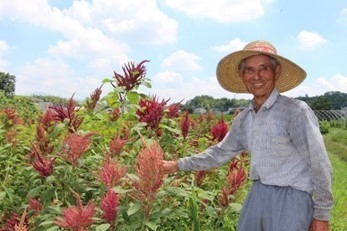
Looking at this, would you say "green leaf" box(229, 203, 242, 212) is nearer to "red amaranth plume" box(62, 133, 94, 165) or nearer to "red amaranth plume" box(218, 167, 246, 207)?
"red amaranth plume" box(218, 167, 246, 207)

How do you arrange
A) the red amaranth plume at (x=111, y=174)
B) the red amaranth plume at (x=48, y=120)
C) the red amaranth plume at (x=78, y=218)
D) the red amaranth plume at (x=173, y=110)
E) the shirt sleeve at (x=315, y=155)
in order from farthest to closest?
the red amaranth plume at (x=173, y=110) → the red amaranth plume at (x=48, y=120) → the shirt sleeve at (x=315, y=155) → the red amaranth plume at (x=111, y=174) → the red amaranth plume at (x=78, y=218)

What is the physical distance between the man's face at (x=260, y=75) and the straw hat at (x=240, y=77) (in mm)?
41

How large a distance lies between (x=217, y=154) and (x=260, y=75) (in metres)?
0.55

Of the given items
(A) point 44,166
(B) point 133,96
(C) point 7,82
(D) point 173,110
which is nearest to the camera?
(A) point 44,166

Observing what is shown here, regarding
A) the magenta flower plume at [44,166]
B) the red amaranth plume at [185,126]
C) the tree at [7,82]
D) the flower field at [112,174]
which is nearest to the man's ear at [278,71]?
the flower field at [112,174]

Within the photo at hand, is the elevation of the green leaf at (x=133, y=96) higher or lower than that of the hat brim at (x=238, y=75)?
lower

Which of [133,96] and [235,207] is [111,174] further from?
[133,96]

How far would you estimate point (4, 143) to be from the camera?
3318 mm

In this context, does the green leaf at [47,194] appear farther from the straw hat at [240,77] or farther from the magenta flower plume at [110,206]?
the straw hat at [240,77]

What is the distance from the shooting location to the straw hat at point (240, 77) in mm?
2602

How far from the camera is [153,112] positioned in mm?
2893

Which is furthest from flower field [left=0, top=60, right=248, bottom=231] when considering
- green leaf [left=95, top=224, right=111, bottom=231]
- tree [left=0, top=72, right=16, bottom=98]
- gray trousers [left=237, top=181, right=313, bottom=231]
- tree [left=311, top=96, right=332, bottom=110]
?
tree [left=311, top=96, right=332, bottom=110]

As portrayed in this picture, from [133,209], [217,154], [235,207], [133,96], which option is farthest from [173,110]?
[133,209]

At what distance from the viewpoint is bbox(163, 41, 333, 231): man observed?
238 centimetres
